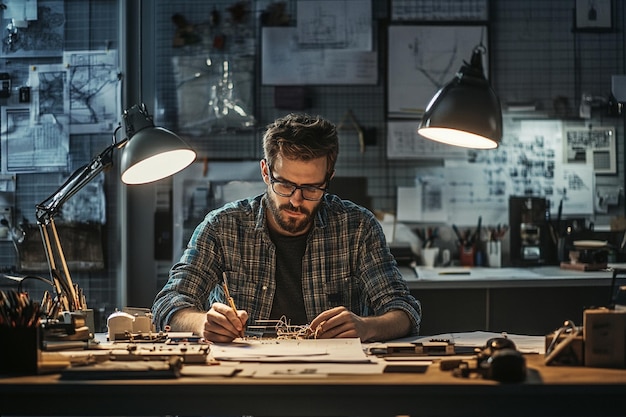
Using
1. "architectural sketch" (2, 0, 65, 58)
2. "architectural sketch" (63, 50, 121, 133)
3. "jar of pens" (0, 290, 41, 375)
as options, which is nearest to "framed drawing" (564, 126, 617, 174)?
"architectural sketch" (63, 50, 121, 133)

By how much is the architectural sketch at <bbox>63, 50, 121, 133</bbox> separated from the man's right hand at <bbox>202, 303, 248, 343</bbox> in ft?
6.77

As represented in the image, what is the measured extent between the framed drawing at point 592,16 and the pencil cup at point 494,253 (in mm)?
1113

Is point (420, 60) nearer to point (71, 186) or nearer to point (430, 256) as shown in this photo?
point (430, 256)

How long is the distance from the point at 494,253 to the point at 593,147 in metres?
0.73

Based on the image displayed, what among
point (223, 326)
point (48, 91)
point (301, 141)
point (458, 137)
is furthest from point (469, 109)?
point (48, 91)

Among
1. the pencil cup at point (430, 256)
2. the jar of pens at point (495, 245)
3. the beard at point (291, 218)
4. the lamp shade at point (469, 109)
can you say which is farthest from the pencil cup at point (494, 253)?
the lamp shade at point (469, 109)

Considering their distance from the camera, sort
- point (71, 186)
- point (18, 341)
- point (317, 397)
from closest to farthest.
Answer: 1. point (317, 397)
2. point (18, 341)
3. point (71, 186)

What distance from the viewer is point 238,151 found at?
4.01 m

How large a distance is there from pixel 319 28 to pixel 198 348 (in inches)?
96.9

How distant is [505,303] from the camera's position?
357 centimetres

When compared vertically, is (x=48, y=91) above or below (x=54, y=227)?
above

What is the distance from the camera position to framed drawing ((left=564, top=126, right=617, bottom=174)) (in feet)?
13.3

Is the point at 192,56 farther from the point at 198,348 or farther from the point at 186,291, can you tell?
the point at 198,348

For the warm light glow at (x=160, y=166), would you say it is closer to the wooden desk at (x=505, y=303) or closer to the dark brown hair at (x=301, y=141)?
the dark brown hair at (x=301, y=141)
